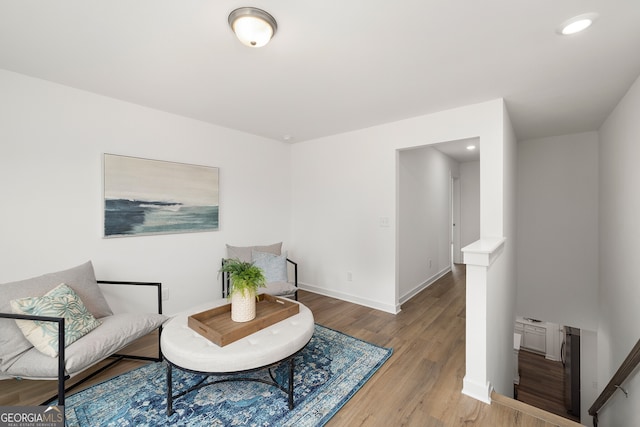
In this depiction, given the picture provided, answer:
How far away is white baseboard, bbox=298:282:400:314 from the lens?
3.45m

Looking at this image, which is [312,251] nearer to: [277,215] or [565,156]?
[277,215]

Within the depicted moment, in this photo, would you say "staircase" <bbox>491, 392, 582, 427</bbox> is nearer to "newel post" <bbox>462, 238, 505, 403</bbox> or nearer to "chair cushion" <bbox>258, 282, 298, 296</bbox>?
"newel post" <bbox>462, 238, 505, 403</bbox>

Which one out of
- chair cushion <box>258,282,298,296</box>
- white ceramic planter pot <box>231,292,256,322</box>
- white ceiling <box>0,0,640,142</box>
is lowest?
chair cushion <box>258,282,298,296</box>

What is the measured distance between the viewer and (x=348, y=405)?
1.82 metres

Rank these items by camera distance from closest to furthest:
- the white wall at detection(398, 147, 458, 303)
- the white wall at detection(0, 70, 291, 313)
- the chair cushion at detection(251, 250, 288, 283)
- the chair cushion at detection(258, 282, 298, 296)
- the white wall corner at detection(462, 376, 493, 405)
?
the white wall corner at detection(462, 376, 493, 405)
the white wall at detection(0, 70, 291, 313)
the chair cushion at detection(258, 282, 298, 296)
the chair cushion at detection(251, 250, 288, 283)
the white wall at detection(398, 147, 458, 303)

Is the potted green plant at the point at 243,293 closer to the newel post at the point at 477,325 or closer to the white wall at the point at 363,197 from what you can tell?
the newel post at the point at 477,325

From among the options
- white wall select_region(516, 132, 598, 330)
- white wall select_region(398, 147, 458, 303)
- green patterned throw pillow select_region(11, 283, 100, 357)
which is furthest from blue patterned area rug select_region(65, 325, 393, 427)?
white wall select_region(516, 132, 598, 330)

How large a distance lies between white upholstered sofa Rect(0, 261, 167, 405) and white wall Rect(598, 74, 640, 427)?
3.88 meters

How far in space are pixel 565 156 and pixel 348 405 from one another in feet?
15.6

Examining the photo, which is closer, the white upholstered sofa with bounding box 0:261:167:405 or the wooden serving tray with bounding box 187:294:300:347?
the white upholstered sofa with bounding box 0:261:167:405

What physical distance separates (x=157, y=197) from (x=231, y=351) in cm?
209

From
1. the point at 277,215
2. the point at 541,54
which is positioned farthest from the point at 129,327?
the point at 541,54

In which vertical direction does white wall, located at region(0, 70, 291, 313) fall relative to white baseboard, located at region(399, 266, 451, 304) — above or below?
above

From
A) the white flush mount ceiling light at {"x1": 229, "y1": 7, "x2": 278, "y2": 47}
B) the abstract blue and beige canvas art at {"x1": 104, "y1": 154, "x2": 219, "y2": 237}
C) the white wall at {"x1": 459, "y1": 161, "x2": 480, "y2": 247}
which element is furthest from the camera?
the white wall at {"x1": 459, "y1": 161, "x2": 480, "y2": 247}
